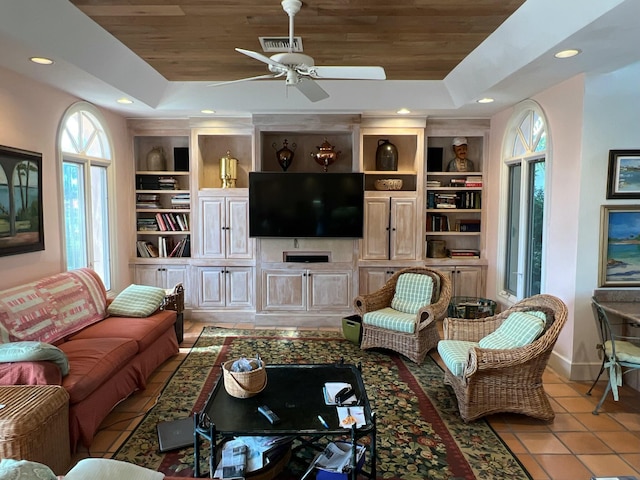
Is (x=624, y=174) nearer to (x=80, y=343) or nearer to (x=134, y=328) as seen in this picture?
(x=134, y=328)

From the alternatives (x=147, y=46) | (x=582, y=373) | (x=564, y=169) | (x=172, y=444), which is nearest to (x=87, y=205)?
(x=147, y=46)

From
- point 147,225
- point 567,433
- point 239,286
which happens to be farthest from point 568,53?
point 147,225

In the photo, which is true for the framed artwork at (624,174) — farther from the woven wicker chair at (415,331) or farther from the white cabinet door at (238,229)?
the white cabinet door at (238,229)

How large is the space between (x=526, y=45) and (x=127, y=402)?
4.03m

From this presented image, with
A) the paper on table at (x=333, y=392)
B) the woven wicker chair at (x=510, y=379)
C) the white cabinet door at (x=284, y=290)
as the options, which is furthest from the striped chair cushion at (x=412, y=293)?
the paper on table at (x=333, y=392)

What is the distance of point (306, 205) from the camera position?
5172 mm

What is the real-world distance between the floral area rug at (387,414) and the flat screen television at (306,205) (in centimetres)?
130

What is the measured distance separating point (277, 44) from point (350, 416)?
269 cm

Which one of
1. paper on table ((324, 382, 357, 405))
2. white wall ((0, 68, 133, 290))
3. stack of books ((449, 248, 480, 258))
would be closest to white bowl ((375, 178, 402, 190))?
stack of books ((449, 248, 480, 258))

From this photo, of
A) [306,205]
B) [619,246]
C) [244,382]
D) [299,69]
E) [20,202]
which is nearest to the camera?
[244,382]

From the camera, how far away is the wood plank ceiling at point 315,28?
2.83 metres

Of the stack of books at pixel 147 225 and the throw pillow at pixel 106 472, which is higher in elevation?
the stack of books at pixel 147 225

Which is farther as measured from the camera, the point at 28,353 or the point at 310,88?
the point at 310,88

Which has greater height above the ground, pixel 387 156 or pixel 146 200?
pixel 387 156
